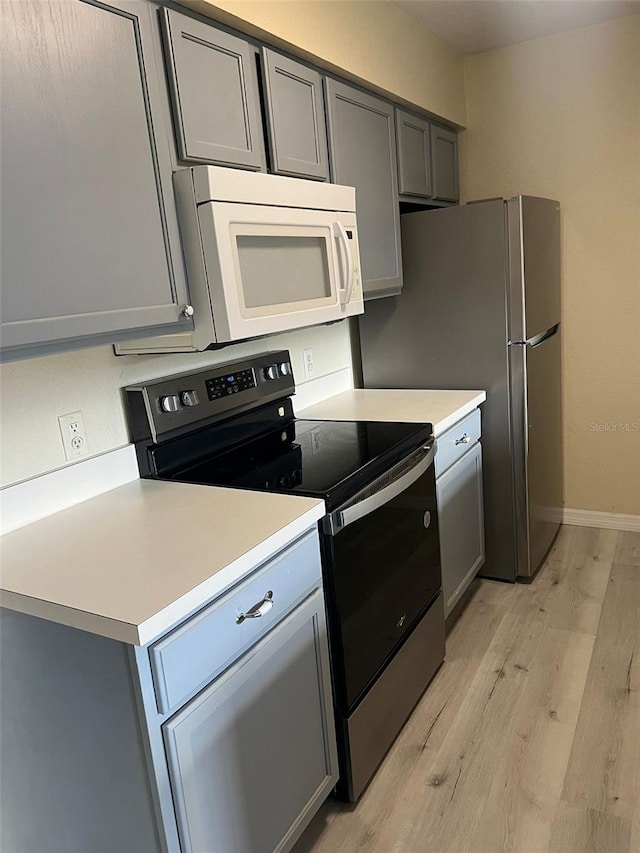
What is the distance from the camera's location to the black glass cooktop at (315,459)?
1.67 metres

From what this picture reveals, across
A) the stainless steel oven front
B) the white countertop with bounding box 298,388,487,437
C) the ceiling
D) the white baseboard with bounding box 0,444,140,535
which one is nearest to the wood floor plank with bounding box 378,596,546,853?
the stainless steel oven front

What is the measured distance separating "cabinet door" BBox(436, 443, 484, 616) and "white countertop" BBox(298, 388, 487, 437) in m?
0.21

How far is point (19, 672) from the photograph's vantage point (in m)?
1.35

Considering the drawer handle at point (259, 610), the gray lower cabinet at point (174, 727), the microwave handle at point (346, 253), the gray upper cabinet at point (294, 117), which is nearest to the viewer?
the gray lower cabinet at point (174, 727)

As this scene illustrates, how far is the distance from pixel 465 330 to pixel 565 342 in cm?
83

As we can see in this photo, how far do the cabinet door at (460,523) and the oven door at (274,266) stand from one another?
78 centimetres

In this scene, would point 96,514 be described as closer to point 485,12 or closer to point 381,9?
point 381,9

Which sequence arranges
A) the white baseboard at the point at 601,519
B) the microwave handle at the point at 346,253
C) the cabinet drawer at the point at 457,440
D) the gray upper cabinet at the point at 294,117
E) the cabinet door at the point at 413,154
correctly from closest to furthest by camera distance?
the gray upper cabinet at the point at 294,117
the microwave handle at the point at 346,253
the cabinet drawer at the point at 457,440
the cabinet door at the point at 413,154
the white baseboard at the point at 601,519

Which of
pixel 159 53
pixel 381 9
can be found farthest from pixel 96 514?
pixel 381 9

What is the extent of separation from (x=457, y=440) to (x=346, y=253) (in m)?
0.85

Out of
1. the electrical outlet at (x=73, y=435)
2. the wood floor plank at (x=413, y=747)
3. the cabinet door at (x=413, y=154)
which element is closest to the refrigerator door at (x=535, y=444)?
the wood floor plank at (x=413, y=747)

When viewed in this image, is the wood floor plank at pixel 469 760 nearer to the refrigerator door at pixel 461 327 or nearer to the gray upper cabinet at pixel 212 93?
the refrigerator door at pixel 461 327

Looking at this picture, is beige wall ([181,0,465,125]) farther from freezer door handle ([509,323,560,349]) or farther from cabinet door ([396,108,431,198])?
freezer door handle ([509,323,560,349])

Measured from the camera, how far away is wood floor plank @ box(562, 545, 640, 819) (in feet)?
5.75
